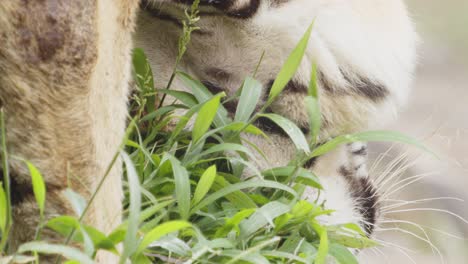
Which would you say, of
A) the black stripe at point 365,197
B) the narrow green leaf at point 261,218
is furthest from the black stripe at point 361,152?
the narrow green leaf at point 261,218

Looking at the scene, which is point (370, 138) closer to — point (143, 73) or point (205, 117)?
point (205, 117)

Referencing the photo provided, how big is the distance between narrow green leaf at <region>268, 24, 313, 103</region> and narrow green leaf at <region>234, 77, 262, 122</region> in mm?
35

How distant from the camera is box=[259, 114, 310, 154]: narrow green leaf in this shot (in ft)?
4.37

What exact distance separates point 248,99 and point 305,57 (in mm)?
140

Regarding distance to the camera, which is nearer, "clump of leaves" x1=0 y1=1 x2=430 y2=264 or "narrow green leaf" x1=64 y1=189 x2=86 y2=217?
"narrow green leaf" x1=64 y1=189 x2=86 y2=217

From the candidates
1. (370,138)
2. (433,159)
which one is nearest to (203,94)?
(370,138)

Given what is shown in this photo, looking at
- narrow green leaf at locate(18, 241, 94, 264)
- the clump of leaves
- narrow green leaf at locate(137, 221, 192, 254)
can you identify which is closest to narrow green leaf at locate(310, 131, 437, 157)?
the clump of leaves

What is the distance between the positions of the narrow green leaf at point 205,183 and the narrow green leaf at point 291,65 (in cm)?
17

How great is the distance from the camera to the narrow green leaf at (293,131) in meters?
1.33

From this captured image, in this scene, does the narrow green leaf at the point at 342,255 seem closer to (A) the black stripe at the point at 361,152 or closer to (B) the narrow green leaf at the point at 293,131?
(B) the narrow green leaf at the point at 293,131

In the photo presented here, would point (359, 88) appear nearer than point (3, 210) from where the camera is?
No

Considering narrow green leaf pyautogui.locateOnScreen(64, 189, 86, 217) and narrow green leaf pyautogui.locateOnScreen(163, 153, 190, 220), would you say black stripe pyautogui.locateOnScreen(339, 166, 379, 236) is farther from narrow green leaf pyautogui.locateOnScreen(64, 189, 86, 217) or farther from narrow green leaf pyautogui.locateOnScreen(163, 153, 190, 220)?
narrow green leaf pyautogui.locateOnScreen(64, 189, 86, 217)

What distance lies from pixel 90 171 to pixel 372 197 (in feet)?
2.33

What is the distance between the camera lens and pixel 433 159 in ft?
6.43
